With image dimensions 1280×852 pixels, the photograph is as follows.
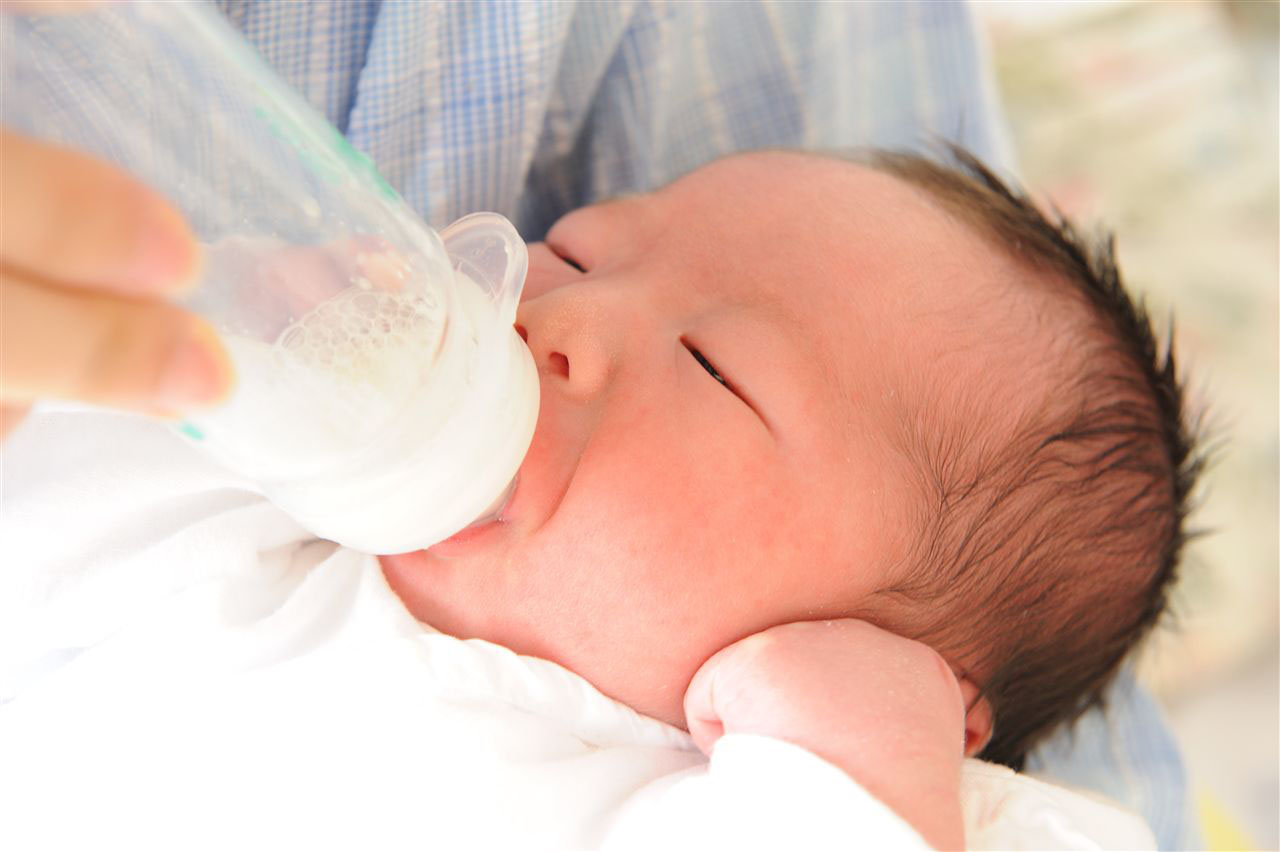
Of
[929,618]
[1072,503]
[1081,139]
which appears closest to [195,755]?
[929,618]

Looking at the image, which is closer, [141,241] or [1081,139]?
[141,241]

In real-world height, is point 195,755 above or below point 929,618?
below

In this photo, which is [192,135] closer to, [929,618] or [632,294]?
[632,294]

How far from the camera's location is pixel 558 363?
91 centimetres

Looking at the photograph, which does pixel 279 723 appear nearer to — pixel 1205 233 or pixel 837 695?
pixel 837 695

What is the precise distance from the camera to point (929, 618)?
97cm

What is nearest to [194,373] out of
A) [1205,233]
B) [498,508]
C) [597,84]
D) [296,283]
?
[296,283]

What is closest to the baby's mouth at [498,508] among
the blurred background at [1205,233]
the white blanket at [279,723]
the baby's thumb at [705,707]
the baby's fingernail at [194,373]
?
the white blanket at [279,723]

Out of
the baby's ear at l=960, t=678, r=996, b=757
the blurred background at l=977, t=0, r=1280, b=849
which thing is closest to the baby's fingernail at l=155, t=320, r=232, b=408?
the baby's ear at l=960, t=678, r=996, b=757

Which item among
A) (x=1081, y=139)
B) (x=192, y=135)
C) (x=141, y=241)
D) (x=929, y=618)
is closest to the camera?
(x=141, y=241)

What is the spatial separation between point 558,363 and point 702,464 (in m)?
0.15

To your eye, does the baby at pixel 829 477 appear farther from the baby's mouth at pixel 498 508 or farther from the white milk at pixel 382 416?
the white milk at pixel 382 416

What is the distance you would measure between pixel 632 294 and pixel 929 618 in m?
0.41

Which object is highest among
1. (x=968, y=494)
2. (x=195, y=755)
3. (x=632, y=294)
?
(x=632, y=294)
